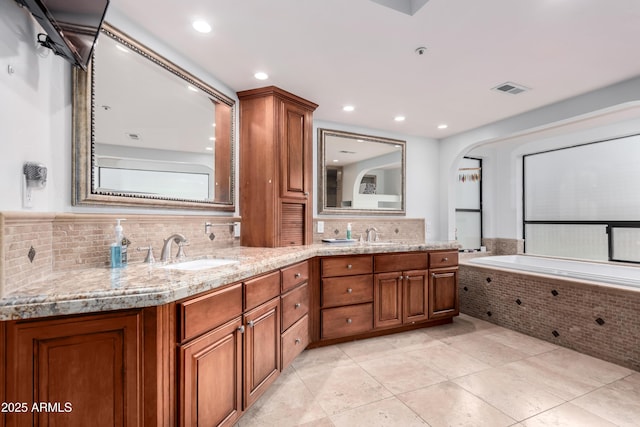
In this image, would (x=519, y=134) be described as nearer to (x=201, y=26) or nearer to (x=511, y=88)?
(x=511, y=88)

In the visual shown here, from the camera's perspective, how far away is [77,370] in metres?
1.05

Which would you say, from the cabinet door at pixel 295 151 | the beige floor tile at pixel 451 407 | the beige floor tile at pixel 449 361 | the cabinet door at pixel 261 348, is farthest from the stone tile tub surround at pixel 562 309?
the cabinet door at pixel 261 348

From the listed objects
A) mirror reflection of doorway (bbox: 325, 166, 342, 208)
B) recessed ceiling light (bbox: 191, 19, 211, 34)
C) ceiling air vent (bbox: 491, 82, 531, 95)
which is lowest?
mirror reflection of doorway (bbox: 325, 166, 342, 208)

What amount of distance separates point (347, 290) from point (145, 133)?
2.01m

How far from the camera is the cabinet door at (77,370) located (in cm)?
100

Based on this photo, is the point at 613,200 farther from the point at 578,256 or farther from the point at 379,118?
the point at 379,118

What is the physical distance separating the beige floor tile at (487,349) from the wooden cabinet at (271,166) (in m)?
1.80

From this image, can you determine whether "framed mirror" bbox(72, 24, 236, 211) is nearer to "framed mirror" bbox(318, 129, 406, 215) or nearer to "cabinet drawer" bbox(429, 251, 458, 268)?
"framed mirror" bbox(318, 129, 406, 215)

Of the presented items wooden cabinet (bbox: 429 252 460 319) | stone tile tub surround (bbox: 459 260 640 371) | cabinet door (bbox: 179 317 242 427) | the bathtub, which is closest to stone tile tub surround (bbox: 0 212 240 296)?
cabinet door (bbox: 179 317 242 427)

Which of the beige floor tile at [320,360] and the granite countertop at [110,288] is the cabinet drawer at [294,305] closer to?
the beige floor tile at [320,360]

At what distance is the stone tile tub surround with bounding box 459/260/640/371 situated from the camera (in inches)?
92.3

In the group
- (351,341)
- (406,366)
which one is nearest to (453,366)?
(406,366)

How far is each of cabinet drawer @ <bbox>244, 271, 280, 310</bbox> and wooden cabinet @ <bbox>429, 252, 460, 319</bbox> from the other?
1866 mm

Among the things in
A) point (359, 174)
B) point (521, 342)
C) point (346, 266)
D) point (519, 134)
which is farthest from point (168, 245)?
point (519, 134)
